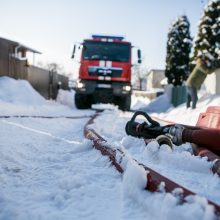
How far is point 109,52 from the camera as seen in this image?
1706cm

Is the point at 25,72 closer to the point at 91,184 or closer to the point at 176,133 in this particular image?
the point at 176,133

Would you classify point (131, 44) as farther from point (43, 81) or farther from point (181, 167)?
point (181, 167)

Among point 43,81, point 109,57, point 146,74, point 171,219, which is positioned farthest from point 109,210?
point 146,74

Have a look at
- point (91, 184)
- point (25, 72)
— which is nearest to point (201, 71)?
point (25, 72)

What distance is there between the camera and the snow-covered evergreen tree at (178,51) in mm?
36750

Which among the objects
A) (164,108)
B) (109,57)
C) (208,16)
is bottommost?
(164,108)

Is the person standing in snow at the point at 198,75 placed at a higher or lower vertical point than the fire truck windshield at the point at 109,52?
lower

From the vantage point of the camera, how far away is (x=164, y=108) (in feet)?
84.2

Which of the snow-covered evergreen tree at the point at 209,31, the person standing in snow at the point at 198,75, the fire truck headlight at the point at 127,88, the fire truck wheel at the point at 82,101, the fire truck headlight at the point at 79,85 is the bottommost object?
the fire truck wheel at the point at 82,101

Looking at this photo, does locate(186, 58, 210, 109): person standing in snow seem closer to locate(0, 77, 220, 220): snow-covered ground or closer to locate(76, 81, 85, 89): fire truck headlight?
locate(76, 81, 85, 89): fire truck headlight

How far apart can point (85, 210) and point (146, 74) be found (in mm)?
108504

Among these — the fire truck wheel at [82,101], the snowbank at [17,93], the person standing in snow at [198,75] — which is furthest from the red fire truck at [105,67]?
the person standing in snow at [198,75]

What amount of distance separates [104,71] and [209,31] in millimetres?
12336

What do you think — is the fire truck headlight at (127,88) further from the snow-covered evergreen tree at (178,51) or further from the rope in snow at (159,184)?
the snow-covered evergreen tree at (178,51)
